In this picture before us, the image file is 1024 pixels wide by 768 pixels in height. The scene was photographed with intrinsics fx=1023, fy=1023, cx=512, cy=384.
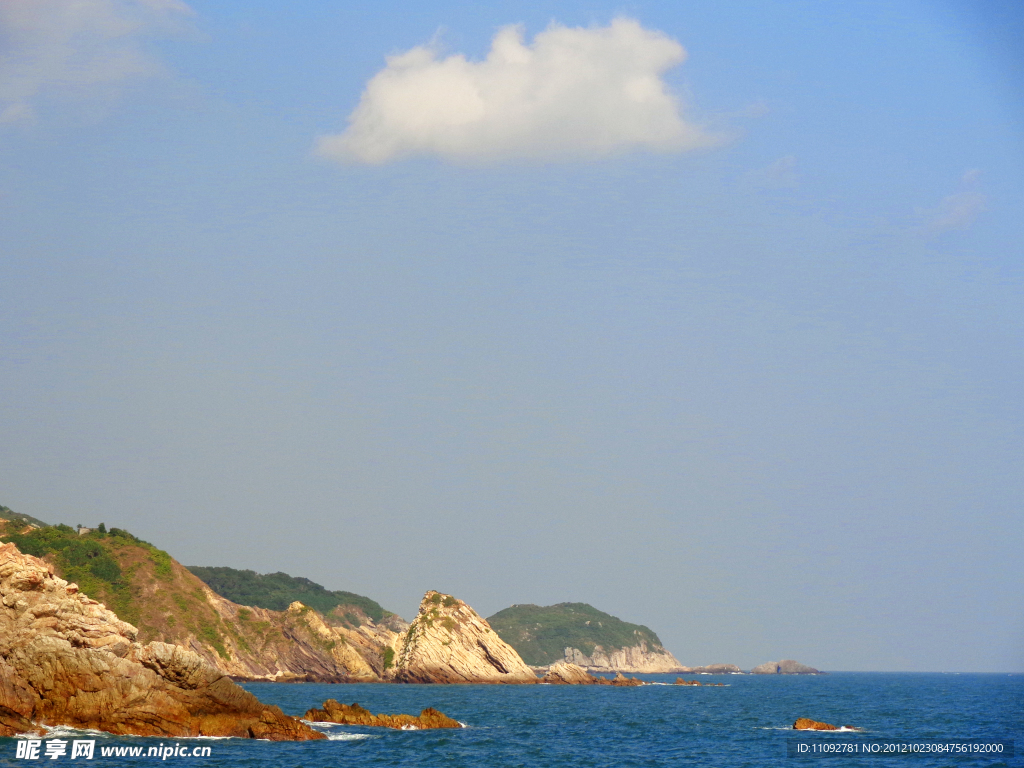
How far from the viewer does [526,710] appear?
89.9 meters

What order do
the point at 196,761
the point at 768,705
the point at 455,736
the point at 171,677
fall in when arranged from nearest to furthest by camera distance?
1. the point at 196,761
2. the point at 171,677
3. the point at 455,736
4. the point at 768,705

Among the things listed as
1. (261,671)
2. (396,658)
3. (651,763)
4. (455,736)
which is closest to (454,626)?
(396,658)

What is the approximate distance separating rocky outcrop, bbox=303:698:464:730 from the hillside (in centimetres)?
6327

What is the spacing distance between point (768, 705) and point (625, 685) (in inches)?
2393

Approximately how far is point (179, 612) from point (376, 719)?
243 feet

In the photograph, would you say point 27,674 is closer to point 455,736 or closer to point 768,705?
point 455,736

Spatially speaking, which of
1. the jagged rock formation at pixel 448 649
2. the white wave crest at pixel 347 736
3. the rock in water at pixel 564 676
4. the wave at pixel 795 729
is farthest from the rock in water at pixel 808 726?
the rock in water at pixel 564 676

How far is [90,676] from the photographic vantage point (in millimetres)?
49250

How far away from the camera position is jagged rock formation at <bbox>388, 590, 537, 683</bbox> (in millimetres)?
143875

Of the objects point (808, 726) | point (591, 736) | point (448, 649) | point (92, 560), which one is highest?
point (92, 560)

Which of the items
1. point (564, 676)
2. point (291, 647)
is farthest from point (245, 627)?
point (564, 676)

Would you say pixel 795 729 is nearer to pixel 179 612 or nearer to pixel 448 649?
pixel 448 649

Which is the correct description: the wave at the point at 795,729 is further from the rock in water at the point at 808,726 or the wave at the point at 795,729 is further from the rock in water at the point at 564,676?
the rock in water at the point at 564,676

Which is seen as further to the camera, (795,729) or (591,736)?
(795,729)
